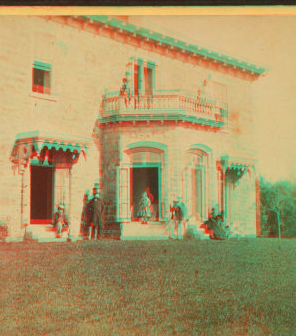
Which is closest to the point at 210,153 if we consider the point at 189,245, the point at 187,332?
the point at 189,245

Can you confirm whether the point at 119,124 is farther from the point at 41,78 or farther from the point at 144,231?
the point at 144,231

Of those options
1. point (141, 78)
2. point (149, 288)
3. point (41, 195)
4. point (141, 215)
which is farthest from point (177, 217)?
point (141, 78)

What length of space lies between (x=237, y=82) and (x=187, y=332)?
7.99ft

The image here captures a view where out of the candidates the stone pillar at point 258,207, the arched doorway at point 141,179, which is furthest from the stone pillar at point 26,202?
the stone pillar at point 258,207

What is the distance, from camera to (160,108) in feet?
13.7

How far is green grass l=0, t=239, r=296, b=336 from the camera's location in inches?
140

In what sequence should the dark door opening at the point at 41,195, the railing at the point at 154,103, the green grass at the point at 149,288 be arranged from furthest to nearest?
the railing at the point at 154,103, the dark door opening at the point at 41,195, the green grass at the point at 149,288

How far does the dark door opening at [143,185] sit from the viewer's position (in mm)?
4047

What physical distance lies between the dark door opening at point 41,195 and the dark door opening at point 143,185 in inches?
29.6

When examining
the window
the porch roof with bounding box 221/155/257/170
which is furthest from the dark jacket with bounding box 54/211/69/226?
the porch roof with bounding box 221/155/257/170

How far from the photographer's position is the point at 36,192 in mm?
3934

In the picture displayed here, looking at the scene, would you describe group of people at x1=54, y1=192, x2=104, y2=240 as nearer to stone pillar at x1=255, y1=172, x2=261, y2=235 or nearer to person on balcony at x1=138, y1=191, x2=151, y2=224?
person on balcony at x1=138, y1=191, x2=151, y2=224

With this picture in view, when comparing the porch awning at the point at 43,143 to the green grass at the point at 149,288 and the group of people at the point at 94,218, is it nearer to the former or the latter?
the group of people at the point at 94,218

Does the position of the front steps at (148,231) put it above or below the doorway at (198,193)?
below
